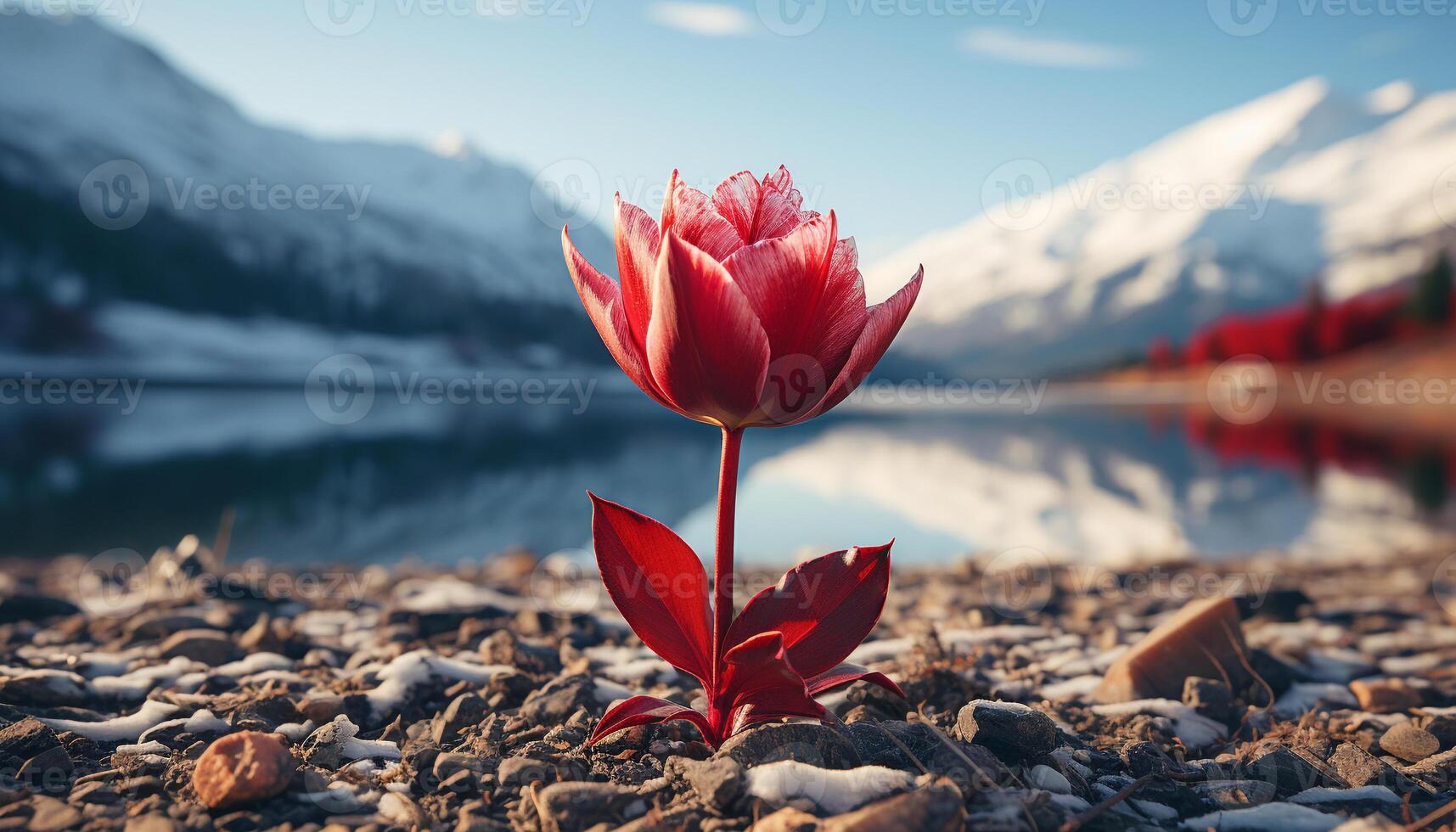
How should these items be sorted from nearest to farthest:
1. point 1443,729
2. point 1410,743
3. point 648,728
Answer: point 648,728
point 1410,743
point 1443,729

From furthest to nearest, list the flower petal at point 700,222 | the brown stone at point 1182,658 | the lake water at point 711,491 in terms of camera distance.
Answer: the lake water at point 711,491, the brown stone at point 1182,658, the flower petal at point 700,222

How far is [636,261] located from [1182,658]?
2.57m

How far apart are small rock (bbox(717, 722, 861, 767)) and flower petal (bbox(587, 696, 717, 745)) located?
86 mm

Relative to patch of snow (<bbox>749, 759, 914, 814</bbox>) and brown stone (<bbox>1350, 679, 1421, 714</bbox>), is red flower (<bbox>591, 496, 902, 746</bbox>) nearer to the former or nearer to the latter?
patch of snow (<bbox>749, 759, 914, 814</bbox>)

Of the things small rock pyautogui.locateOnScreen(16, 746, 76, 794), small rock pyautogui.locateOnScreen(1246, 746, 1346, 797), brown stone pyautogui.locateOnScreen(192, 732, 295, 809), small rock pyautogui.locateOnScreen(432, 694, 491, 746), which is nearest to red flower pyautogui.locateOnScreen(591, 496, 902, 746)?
small rock pyautogui.locateOnScreen(432, 694, 491, 746)

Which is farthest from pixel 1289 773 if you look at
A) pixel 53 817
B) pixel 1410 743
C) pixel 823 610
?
pixel 53 817

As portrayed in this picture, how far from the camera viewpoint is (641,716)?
2.05 metres

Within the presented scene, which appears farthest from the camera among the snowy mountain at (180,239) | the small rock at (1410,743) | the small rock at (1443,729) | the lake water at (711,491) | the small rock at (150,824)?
the snowy mountain at (180,239)

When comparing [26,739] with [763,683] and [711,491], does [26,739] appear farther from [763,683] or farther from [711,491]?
[711,491]

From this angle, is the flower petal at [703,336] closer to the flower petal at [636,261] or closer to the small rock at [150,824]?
the flower petal at [636,261]

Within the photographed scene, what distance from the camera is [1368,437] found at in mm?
34688

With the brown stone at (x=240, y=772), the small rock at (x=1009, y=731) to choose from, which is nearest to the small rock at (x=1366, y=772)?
the small rock at (x=1009, y=731)

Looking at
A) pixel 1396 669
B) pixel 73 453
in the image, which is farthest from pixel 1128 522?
pixel 73 453

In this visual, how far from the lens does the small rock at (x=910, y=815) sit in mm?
1610
